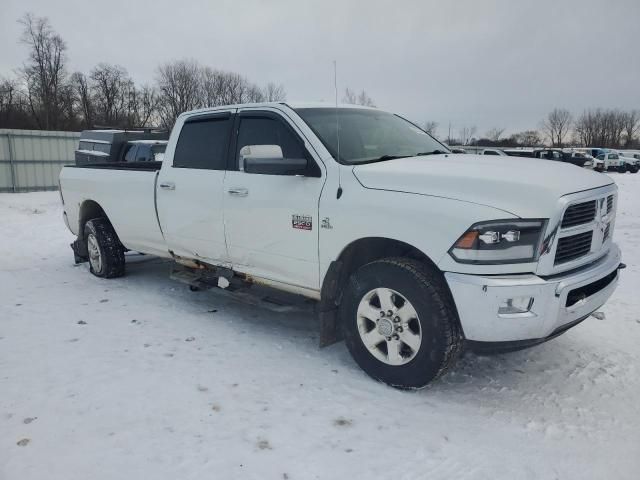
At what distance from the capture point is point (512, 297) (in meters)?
2.90

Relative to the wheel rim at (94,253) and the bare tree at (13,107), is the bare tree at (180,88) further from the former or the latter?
the wheel rim at (94,253)

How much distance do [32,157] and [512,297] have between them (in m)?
19.6

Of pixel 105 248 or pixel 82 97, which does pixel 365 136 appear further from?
pixel 82 97

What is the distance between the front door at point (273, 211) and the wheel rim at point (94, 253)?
8.80 feet

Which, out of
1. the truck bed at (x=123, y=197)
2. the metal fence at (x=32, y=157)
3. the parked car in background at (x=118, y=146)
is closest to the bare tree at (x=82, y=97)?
the metal fence at (x=32, y=157)

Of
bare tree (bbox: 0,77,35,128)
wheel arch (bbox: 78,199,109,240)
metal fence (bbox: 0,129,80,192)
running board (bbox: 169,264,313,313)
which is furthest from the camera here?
bare tree (bbox: 0,77,35,128)

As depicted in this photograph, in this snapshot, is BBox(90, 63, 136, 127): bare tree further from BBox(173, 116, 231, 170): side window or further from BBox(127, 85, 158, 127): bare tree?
BBox(173, 116, 231, 170): side window

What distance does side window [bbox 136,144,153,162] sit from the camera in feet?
36.8

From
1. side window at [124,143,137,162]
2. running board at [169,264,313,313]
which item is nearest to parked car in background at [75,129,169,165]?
side window at [124,143,137,162]

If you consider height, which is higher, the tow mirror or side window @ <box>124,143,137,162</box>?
side window @ <box>124,143,137,162</box>

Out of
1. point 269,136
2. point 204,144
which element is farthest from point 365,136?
point 204,144

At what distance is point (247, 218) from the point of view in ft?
13.7

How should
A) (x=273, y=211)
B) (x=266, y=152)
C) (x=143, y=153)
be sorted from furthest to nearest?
(x=143, y=153) < (x=273, y=211) < (x=266, y=152)

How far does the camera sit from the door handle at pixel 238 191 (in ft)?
13.7
